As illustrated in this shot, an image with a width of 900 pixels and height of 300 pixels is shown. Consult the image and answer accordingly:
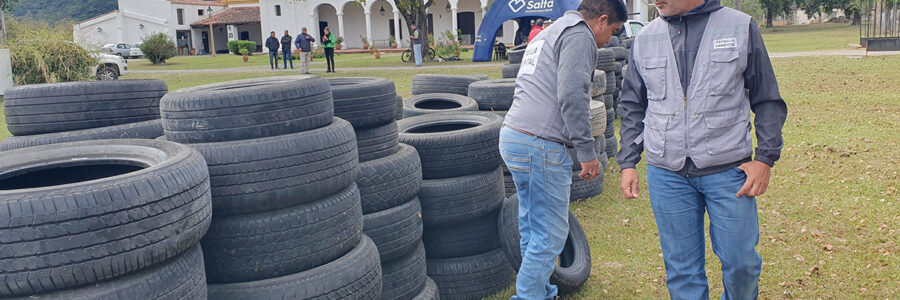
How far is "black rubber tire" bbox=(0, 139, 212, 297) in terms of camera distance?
2.35 m

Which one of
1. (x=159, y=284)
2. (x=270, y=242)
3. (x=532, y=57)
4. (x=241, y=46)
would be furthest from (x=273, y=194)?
(x=241, y=46)

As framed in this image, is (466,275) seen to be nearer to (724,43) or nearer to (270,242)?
(270,242)

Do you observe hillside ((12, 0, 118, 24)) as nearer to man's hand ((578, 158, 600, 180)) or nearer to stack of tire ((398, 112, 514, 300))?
stack of tire ((398, 112, 514, 300))

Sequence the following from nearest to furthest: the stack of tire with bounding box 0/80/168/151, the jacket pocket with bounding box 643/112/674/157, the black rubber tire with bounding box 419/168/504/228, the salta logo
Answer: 1. the jacket pocket with bounding box 643/112/674/157
2. the stack of tire with bounding box 0/80/168/151
3. the black rubber tire with bounding box 419/168/504/228
4. the salta logo

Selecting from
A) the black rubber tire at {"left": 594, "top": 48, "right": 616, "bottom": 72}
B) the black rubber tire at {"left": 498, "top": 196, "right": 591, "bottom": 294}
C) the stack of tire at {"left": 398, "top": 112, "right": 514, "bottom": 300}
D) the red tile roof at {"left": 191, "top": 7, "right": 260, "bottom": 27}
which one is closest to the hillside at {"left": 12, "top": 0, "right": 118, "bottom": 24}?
the red tile roof at {"left": 191, "top": 7, "right": 260, "bottom": 27}

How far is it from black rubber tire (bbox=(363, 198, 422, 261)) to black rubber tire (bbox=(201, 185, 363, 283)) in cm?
64

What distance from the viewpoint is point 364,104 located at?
4.35 m

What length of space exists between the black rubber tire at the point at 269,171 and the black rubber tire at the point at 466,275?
1493mm

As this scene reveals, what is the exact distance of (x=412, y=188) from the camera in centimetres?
432

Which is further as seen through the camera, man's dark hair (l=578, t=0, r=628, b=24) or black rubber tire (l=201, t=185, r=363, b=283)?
man's dark hair (l=578, t=0, r=628, b=24)

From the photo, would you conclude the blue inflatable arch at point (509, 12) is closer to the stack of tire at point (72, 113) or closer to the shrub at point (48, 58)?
the shrub at point (48, 58)

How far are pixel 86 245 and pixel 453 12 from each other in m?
45.2

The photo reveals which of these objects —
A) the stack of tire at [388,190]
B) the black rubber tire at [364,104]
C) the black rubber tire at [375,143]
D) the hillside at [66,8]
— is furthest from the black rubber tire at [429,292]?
the hillside at [66,8]

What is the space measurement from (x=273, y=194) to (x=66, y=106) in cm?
192
